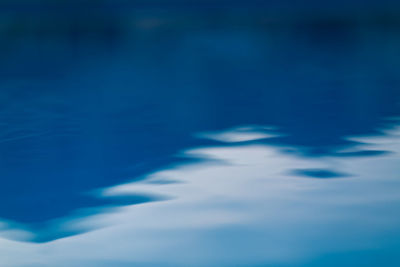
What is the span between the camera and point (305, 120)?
186cm

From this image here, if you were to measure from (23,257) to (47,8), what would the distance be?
3633 millimetres

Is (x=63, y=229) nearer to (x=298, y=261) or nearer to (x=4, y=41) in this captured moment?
(x=298, y=261)

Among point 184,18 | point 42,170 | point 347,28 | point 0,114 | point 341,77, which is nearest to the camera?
point 42,170

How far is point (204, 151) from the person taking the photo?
1.63m

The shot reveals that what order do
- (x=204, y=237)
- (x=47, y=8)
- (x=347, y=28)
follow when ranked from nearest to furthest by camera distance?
(x=204, y=237), (x=347, y=28), (x=47, y=8)

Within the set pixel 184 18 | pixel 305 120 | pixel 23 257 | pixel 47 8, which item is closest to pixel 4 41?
pixel 47 8

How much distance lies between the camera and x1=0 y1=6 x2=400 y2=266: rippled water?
111 centimetres

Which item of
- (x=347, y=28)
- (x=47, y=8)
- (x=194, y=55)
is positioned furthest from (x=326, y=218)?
(x=47, y=8)

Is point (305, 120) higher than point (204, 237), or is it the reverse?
point (305, 120)

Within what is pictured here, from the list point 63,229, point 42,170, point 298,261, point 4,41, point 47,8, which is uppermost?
point 47,8

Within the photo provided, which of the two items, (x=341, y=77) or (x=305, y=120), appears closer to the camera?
(x=305, y=120)

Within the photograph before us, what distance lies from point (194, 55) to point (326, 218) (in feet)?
6.06

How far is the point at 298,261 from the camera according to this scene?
40.6 inches

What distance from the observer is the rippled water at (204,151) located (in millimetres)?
1113
